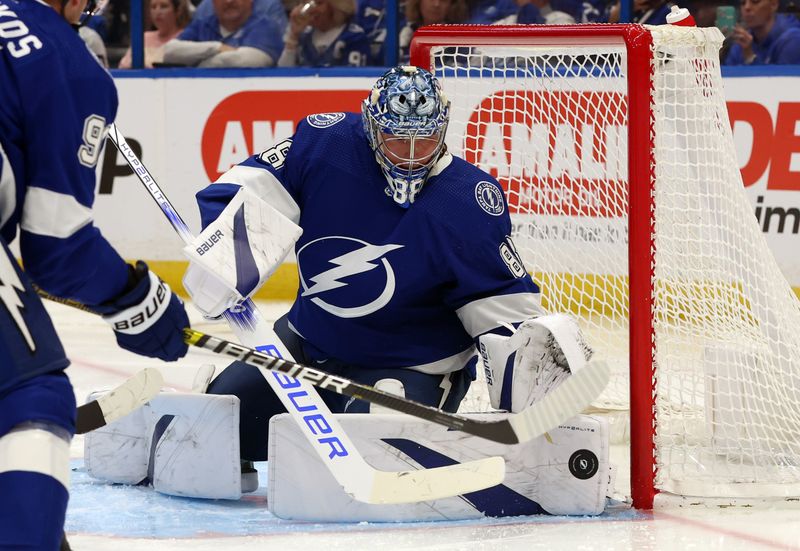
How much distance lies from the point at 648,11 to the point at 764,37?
0.45 m

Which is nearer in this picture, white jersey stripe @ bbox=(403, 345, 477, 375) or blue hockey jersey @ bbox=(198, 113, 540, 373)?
blue hockey jersey @ bbox=(198, 113, 540, 373)

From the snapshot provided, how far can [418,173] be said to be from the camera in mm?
2725

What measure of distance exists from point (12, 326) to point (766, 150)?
12.5 feet

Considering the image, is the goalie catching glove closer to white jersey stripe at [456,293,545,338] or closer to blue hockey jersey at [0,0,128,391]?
blue hockey jersey at [0,0,128,391]

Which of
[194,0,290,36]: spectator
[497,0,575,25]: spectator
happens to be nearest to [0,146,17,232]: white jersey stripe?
[497,0,575,25]: spectator

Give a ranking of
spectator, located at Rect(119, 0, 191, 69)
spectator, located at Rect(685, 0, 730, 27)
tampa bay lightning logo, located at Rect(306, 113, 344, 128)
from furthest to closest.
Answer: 1. spectator, located at Rect(119, 0, 191, 69)
2. spectator, located at Rect(685, 0, 730, 27)
3. tampa bay lightning logo, located at Rect(306, 113, 344, 128)

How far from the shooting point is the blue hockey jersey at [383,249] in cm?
273

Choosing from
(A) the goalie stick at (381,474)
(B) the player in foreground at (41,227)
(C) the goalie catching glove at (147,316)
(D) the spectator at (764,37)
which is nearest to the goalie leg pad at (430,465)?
(A) the goalie stick at (381,474)

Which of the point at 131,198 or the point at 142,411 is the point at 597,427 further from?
the point at 131,198

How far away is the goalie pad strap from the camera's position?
163cm

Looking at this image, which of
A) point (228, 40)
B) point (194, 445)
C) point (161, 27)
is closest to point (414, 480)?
point (194, 445)

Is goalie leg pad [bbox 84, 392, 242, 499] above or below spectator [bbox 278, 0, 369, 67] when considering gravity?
below

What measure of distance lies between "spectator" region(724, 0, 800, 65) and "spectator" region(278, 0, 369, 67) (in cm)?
150

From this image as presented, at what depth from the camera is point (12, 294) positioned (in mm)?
1669
